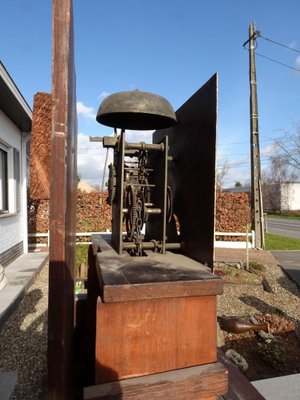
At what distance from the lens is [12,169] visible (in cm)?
783

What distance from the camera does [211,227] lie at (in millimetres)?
1613

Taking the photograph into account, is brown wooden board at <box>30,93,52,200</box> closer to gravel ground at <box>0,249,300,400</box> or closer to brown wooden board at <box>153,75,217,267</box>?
brown wooden board at <box>153,75,217,267</box>

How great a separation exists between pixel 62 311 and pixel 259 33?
47.2 feet

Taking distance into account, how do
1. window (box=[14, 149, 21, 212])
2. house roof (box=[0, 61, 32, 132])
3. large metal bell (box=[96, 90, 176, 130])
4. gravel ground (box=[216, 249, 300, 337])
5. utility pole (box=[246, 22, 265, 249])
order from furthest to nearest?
utility pole (box=[246, 22, 265, 249]), window (box=[14, 149, 21, 212]), house roof (box=[0, 61, 32, 132]), gravel ground (box=[216, 249, 300, 337]), large metal bell (box=[96, 90, 176, 130])

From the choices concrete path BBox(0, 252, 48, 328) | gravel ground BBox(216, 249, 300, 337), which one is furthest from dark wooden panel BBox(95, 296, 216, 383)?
gravel ground BBox(216, 249, 300, 337)

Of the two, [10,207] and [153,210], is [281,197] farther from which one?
[153,210]

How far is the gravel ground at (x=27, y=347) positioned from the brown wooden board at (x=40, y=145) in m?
1.66

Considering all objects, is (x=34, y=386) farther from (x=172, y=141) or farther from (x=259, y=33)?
(x=259, y=33)

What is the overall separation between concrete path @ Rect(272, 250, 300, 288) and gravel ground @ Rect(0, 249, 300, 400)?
222 mm

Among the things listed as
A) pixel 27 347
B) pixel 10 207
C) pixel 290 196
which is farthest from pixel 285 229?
pixel 290 196

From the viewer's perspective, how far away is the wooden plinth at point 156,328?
51.7 inches

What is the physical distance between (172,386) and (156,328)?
24 cm

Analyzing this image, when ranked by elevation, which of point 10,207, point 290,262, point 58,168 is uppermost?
point 58,168

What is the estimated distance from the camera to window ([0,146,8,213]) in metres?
7.43
